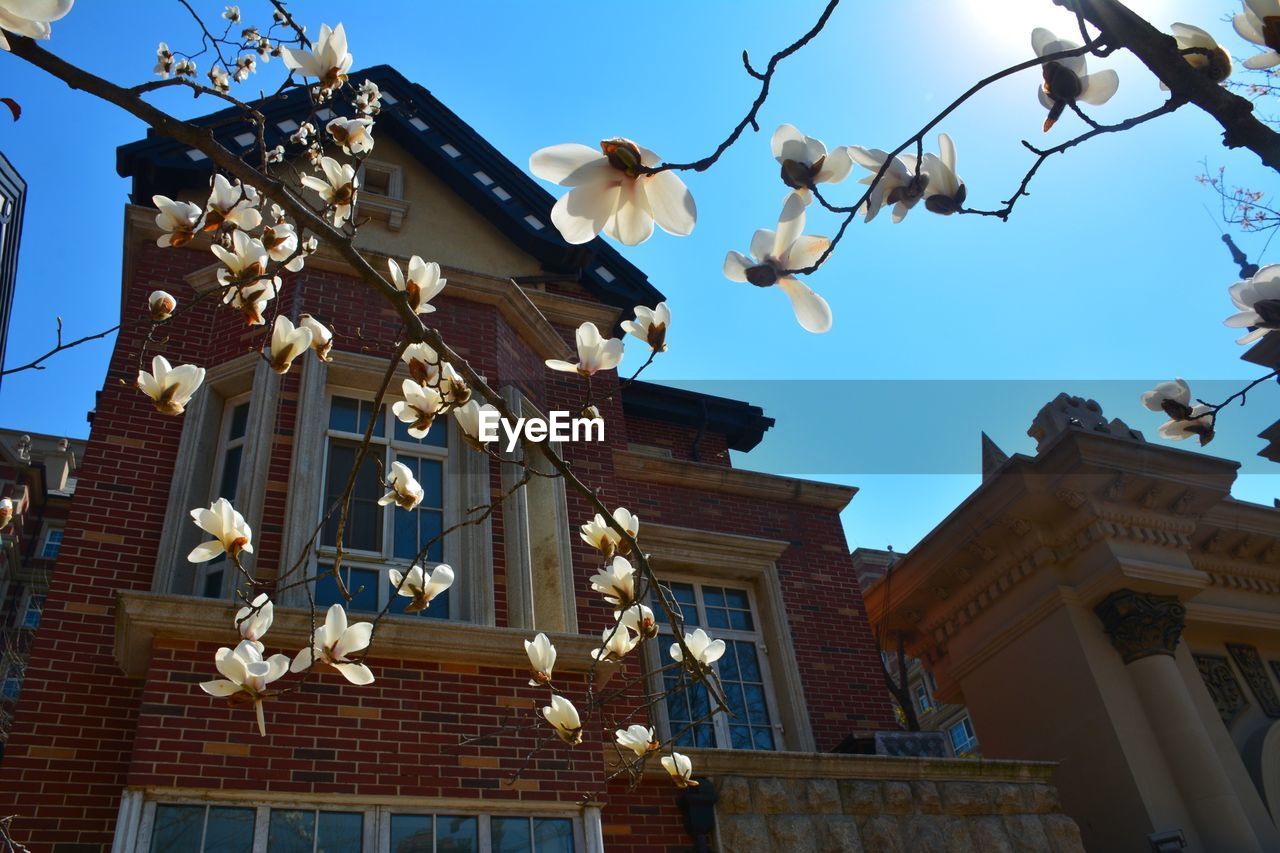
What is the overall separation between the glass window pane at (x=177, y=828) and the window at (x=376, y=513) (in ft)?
5.04

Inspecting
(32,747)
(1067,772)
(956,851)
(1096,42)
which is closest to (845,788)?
(956,851)

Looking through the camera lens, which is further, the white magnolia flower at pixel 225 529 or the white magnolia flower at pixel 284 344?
the white magnolia flower at pixel 284 344

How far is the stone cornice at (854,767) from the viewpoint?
674 centimetres

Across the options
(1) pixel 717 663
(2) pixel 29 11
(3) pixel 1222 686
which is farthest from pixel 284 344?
(3) pixel 1222 686

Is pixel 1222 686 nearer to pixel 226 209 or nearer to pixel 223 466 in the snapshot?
pixel 223 466

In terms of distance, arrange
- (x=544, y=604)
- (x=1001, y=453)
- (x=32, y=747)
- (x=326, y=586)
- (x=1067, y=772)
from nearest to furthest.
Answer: (x=32, y=747)
(x=326, y=586)
(x=544, y=604)
(x=1067, y=772)
(x=1001, y=453)

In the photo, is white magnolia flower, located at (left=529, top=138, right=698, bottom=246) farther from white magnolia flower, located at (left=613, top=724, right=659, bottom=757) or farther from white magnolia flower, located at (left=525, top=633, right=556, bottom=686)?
white magnolia flower, located at (left=613, top=724, right=659, bottom=757)

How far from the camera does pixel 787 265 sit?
7.50 feet

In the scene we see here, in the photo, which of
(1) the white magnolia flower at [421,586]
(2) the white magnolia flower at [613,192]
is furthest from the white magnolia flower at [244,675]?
(2) the white magnolia flower at [613,192]

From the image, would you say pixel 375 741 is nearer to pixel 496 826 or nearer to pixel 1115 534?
pixel 496 826

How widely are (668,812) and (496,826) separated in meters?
1.50

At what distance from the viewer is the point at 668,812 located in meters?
6.54

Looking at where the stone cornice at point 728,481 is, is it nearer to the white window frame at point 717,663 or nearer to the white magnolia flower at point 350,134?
the white window frame at point 717,663

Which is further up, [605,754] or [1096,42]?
[605,754]
